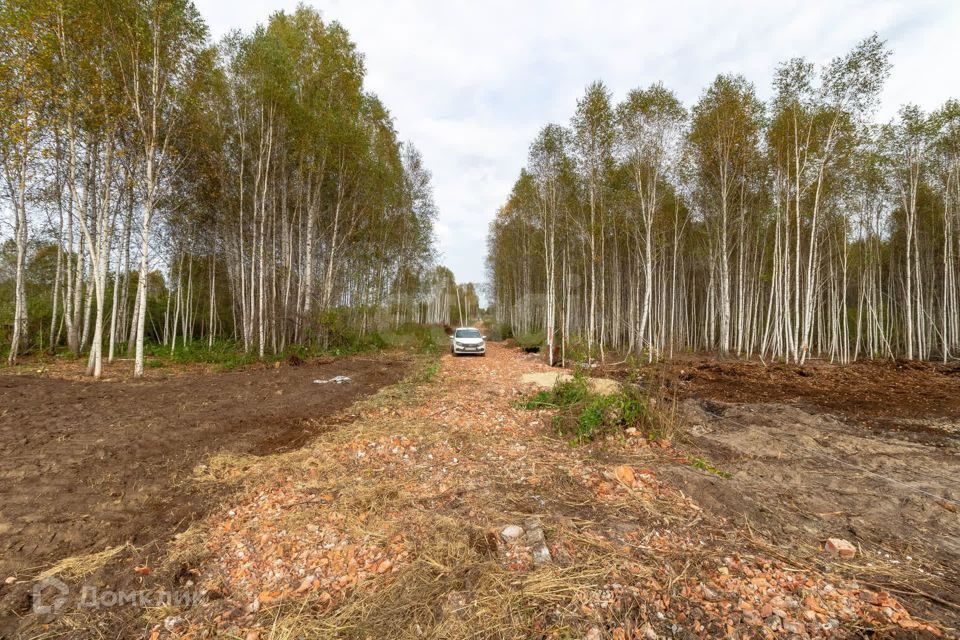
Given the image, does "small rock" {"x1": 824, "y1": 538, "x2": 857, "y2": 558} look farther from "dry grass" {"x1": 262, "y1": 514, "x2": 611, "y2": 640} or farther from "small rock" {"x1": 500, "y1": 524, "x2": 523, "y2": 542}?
"small rock" {"x1": 500, "y1": 524, "x2": 523, "y2": 542}

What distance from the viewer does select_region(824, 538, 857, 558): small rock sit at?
8.32 ft

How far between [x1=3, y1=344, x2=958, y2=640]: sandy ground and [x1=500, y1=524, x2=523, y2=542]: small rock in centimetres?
1

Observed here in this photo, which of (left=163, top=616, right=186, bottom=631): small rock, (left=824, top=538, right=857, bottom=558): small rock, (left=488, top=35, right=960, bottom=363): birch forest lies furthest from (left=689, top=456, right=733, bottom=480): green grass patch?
(left=488, top=35, right=960, bottom=363): birch forest

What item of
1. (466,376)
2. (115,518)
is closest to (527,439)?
(115,518)

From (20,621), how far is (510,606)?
296 cm

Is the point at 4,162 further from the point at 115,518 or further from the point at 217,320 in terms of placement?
the point at 115,518

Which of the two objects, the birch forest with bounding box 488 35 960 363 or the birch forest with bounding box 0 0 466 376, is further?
the birch forest with bounding box 488 35 960 363

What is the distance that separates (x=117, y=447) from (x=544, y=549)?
5634 millimetres

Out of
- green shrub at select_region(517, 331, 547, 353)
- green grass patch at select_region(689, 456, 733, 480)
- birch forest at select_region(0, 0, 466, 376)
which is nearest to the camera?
green grass patch at select_region(689, 456, 733, 480)

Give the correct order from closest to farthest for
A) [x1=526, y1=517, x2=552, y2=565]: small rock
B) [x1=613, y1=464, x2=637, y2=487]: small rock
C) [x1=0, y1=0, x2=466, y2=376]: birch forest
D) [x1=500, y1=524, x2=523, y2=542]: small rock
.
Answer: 1. [x1=526, y1=517, x2=552, y2=565]: small rock
2. [x1=500, y1=524, x2=523, y2=542]: small rock
3. [x1=613, y1=464, x2=637, y2=487]: small rock
4. [x1=0, y1=0, x2=466, y2=376]: birch forest

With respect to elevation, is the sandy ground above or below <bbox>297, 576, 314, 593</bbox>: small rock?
above

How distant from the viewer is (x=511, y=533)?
2.78 metres

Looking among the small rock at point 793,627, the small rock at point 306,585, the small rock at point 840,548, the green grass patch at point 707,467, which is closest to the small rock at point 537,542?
the small rock at point 793,627

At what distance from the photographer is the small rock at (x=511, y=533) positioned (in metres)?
2.75
